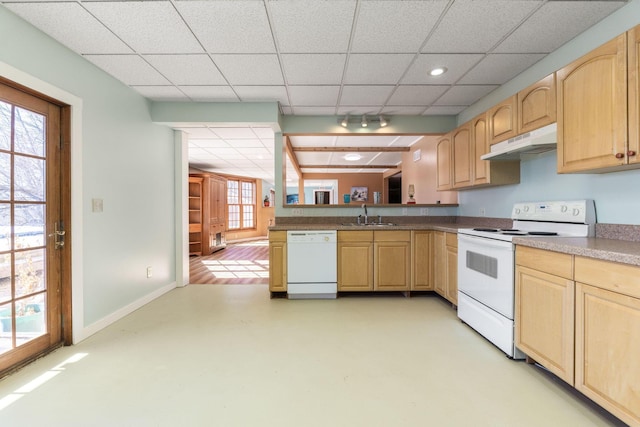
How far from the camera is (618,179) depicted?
6.00 feet

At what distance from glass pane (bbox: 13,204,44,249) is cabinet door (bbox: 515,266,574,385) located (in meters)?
3.48

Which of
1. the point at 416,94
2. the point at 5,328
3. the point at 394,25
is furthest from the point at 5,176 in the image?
the point at 416,94

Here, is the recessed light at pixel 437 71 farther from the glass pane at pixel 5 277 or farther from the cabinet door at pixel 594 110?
the glass pane at pixel 5 277

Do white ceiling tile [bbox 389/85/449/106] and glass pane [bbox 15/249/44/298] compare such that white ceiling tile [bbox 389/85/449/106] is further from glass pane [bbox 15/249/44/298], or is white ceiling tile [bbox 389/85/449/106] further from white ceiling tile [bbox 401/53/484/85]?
glass pane [bbox 15/249/44/298]

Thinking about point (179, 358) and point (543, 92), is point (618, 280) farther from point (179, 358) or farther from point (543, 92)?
point (179, 358)

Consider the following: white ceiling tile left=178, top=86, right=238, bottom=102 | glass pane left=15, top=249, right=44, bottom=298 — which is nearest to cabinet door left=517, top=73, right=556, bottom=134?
white ceiling tile left=178, top=86, right=238, bottom=102

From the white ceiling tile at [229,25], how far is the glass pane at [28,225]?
1760 mm

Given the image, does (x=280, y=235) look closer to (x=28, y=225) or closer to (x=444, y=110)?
(x=28, y=225)

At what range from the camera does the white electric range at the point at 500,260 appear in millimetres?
1971

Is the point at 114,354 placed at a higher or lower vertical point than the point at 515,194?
lower

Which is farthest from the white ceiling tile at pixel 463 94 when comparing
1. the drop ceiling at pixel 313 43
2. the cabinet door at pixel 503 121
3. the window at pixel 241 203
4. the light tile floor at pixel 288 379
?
the window at pixel 241 203

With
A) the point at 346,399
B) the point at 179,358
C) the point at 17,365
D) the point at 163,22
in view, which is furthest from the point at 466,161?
the point at 17,365

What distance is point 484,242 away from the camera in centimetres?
223

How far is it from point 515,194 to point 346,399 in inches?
99.2
